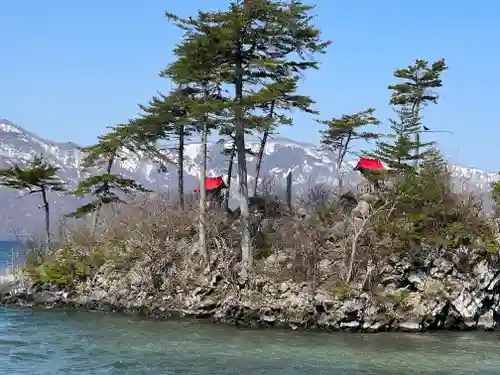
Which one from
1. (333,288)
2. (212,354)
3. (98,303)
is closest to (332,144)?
(333,288)

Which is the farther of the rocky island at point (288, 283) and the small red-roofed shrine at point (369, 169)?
the small red-roofed shrine at point (369, 169)

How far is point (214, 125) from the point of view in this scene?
29.8m

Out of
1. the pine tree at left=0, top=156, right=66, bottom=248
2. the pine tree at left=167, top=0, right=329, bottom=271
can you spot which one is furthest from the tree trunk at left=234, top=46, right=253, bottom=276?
the pine tree at left=0, top=156, right=66, bottom=248

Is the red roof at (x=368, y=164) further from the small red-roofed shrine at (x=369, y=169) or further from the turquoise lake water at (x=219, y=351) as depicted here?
the turquoise lake water at (x=219, y=351)

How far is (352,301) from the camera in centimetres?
2473

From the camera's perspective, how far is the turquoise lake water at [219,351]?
1858 centimetres

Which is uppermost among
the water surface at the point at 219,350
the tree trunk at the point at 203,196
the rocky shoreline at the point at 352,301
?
the tree trunk at the point at 203,196

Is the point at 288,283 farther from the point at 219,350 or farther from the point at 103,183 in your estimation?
the point at 103,183

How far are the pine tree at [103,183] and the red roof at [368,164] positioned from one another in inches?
455

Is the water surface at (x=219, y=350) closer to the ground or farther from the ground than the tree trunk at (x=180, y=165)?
closer to the ground

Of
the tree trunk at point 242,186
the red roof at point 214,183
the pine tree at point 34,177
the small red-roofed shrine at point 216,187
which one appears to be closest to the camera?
the tree trunk at point 242,186

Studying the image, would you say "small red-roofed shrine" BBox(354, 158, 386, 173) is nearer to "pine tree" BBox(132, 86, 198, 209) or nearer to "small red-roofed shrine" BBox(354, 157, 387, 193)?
"small red-roofed shrine" BBox(354, 157, 387, 193)

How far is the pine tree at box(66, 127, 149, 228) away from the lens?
35312 mm

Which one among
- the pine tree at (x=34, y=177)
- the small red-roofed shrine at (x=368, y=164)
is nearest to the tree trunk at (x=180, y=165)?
the pine tree at (x=34, y=177)
